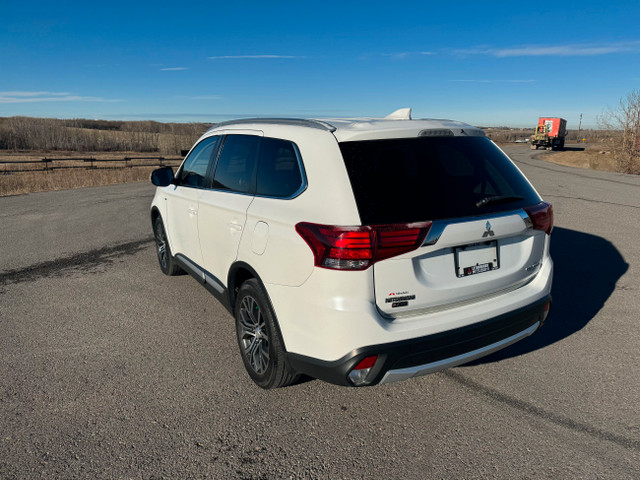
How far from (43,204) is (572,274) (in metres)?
13.2

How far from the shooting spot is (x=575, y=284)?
202 inches

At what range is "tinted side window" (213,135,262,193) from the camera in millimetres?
3281

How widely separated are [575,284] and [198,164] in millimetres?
4410

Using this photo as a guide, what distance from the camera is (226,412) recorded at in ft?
9.43

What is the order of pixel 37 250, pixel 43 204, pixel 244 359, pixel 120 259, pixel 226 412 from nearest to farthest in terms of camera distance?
1. pixel 226 412
2. pixel 244 359
3. pixel 120 259
4. pixel 37 250
5. pixel 43 204

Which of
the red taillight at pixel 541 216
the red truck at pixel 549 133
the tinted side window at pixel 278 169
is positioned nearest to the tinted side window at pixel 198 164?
the tinted side window at pixel 278 169

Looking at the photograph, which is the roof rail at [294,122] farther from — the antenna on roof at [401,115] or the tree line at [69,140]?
the tree line at [69,140]

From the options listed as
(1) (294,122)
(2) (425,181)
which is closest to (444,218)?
(2) (425,181)

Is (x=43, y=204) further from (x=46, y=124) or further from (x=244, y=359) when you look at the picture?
(x=46, y=124)

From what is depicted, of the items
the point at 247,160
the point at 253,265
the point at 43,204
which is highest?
the point at 247,160

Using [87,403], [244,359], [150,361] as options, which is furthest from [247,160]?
[87,403]

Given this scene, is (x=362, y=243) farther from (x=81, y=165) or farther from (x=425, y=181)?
(x=81, y=165)

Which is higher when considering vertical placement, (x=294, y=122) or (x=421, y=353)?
(x=294, y=122)

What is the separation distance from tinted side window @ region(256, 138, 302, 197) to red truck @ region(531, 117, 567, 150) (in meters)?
59.6
